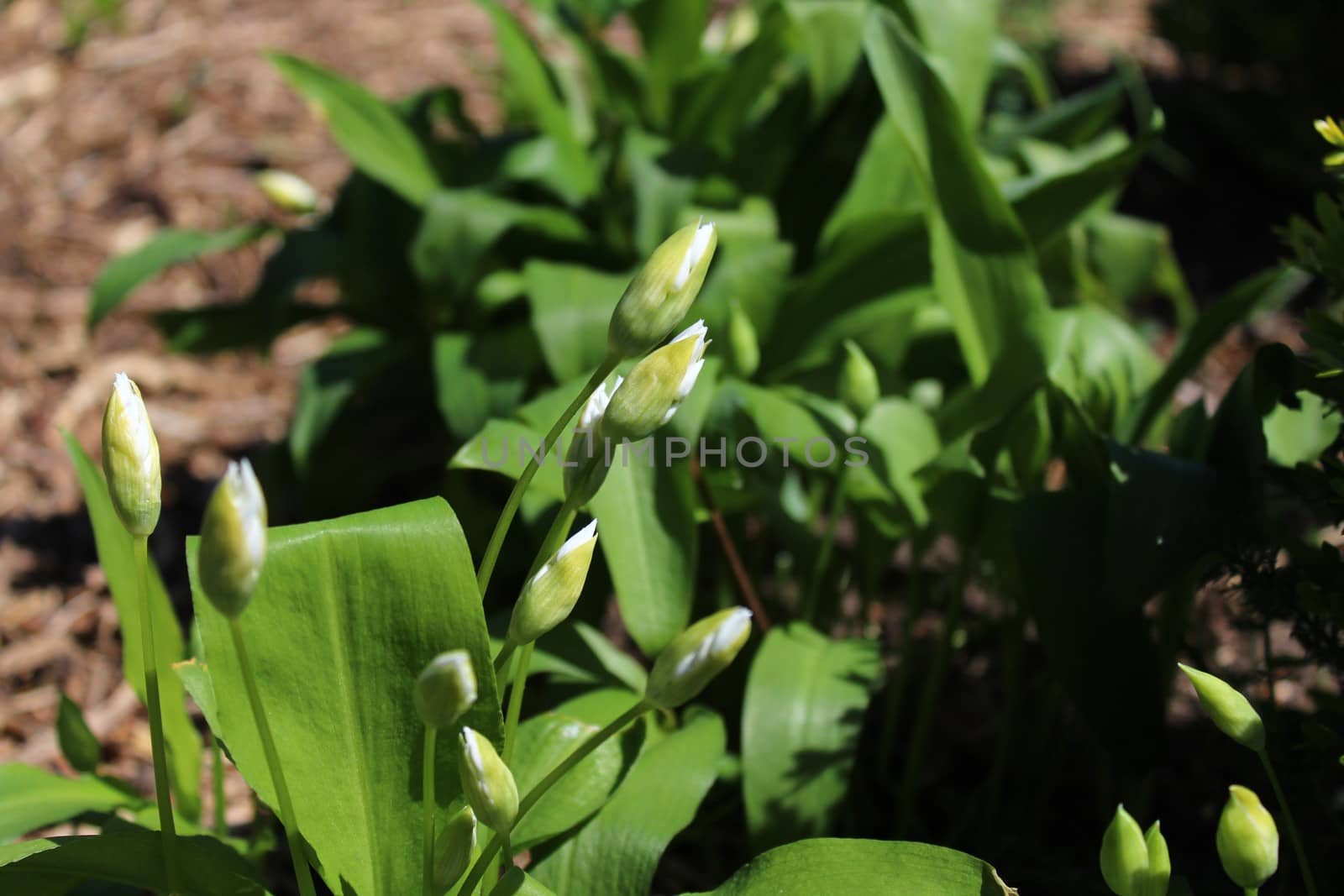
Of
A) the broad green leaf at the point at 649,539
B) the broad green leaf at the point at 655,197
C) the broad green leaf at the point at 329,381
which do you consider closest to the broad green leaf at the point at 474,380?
the broad green leaf at the point at 329,381

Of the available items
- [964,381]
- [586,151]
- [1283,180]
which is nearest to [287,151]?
[586,151]

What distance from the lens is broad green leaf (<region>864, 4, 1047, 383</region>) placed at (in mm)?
1434

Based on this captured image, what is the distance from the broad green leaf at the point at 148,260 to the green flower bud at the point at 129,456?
4.14 ft

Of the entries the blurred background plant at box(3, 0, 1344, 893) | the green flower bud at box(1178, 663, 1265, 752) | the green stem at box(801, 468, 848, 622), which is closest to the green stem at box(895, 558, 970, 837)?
the blurred background plant at box(3, 0, 1344, 893)

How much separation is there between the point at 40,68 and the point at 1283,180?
3097 mm

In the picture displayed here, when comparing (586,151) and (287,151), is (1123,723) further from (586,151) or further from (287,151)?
(287,151)

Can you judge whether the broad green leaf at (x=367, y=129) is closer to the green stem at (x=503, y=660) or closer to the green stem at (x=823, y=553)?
the green stem at (x=823, y=553)

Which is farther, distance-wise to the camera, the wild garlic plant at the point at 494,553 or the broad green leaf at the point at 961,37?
the broad green leaf at the point at 961,37

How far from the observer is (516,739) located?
1.16 metres

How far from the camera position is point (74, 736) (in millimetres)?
1234

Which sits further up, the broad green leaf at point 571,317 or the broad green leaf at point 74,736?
the broad green leaf at point 571,317

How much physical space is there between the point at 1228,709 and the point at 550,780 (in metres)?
0.49

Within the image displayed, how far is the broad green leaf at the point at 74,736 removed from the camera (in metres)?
1.23

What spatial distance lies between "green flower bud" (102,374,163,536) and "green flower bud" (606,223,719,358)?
0.32 meters
